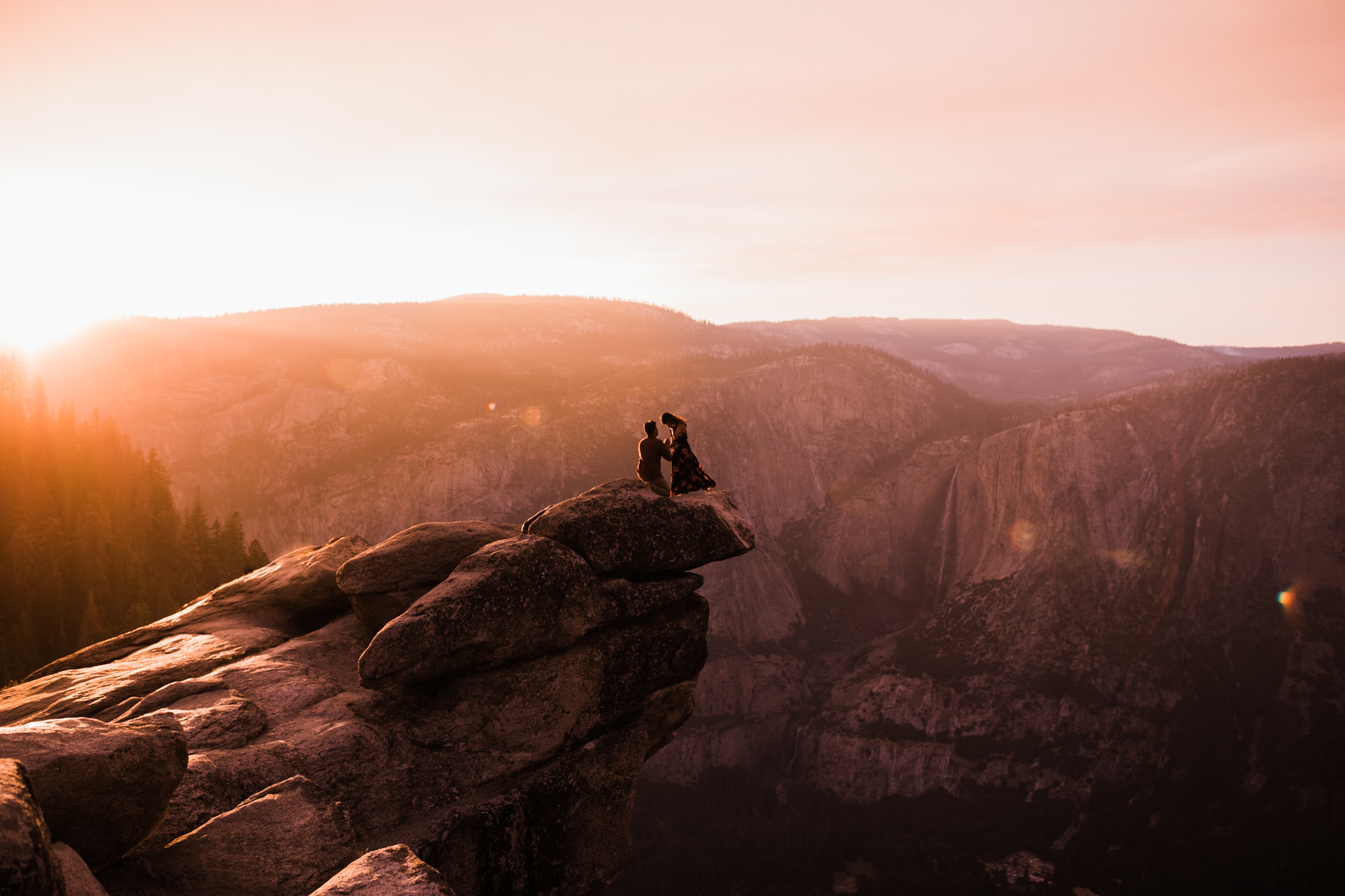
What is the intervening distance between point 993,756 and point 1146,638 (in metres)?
18.6

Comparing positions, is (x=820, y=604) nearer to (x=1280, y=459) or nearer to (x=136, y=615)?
(x=1280, y=459)

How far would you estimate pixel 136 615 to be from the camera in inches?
2443

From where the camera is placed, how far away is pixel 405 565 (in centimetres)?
1820

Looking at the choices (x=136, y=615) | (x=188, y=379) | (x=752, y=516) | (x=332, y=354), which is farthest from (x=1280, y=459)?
(x=188, y=379)

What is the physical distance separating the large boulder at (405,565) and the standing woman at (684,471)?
221 inches

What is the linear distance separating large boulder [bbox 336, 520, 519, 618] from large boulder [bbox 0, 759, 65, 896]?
32.8 ft

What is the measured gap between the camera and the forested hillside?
61.9 metres

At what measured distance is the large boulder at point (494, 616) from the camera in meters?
15.6

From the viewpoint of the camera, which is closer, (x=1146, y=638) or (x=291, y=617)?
(x=291, y=617)

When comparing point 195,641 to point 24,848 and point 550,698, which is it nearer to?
point 550,698

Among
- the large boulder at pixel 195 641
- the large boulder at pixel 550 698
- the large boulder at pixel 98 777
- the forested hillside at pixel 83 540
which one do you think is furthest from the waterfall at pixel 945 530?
the large boulder at pixel 98 777

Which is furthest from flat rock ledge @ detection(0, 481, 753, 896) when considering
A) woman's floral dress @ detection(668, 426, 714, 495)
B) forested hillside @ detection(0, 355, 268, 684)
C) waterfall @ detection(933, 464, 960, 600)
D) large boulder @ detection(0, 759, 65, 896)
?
waterfall @ detection(933, 464, 960, 600)

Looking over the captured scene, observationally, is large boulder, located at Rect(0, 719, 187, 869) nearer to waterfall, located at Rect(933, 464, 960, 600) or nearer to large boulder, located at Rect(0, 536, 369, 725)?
large boulder, located at Rect(0, 536, 369, 725)

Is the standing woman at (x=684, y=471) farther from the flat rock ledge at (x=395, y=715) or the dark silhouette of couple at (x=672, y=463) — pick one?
the flat rock ledge at (x=395, y=715)
